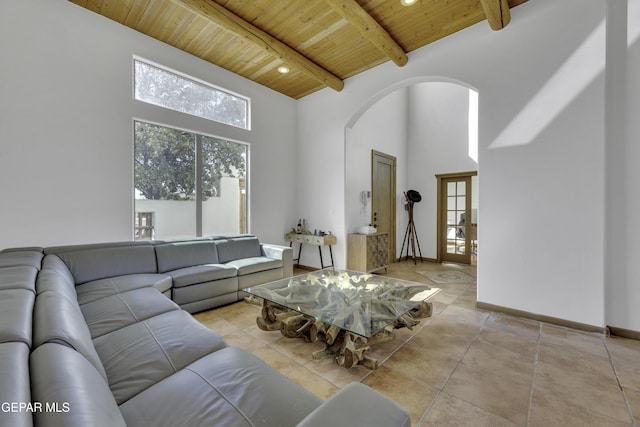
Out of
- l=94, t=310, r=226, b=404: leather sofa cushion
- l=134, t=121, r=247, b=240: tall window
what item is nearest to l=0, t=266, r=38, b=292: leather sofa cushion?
l=94, t=310, r=226, b=404: leather sofa cushion

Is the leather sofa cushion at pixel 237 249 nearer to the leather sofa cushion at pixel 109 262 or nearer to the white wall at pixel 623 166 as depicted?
the leather sofa cushion at pixel 109 262

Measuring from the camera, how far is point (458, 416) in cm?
151

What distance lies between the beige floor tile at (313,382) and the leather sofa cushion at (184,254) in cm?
207

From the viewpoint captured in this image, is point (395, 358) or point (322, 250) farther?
point (322, 250)

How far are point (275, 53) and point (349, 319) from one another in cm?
350

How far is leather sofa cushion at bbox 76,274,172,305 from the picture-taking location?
2.18 metres

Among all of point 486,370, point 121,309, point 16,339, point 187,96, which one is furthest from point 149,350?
point 187,96

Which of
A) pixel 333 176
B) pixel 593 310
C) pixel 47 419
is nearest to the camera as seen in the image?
pixel 47 419

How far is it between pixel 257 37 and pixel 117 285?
10.6ft

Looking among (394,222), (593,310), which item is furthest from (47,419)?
(394,222)

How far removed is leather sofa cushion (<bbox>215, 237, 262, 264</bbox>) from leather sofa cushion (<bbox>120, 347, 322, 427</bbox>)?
2546 mm

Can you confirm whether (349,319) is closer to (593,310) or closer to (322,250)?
(593,310)

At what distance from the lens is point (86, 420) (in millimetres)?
585

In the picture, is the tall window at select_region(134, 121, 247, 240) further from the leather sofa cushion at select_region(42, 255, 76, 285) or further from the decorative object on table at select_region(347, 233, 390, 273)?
the decorative object on table at select_region(347, 233, 390, 273)
